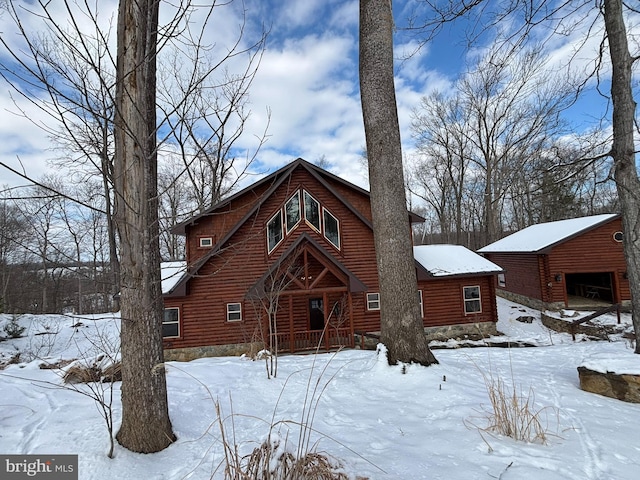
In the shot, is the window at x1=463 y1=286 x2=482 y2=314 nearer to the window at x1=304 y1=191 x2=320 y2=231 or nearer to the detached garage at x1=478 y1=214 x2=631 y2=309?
the detached garage at x1=478 y1=214 x2=631 y2=309

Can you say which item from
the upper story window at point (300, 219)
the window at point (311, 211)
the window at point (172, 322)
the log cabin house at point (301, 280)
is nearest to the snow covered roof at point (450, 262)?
the log cabin house at point (301, 280)

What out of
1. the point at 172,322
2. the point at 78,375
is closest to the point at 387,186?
the point at 78,375

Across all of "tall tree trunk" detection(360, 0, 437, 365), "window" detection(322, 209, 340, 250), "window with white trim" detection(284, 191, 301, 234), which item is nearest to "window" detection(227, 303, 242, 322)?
"window with white trim" detection(284, 191, 301, 234)

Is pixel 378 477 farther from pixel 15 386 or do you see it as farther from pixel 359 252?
pixel 359 252

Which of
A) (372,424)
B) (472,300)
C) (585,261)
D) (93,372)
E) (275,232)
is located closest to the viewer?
(372,424)

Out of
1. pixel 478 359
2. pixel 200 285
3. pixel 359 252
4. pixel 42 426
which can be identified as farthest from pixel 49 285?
pixel 478 359

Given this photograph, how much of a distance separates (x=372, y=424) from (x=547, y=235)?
19211 millimetres

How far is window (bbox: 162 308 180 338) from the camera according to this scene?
A: 11195 mm

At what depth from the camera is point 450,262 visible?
1362 cm

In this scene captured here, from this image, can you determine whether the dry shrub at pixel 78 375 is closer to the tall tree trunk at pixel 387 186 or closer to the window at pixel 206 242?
the tall tree trunk at pixel 387 186

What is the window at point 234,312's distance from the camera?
1152cm

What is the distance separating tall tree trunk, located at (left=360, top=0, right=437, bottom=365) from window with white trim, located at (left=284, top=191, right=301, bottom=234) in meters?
7.13

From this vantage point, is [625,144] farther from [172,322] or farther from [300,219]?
[172,322]

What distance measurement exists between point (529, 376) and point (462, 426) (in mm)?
2461
